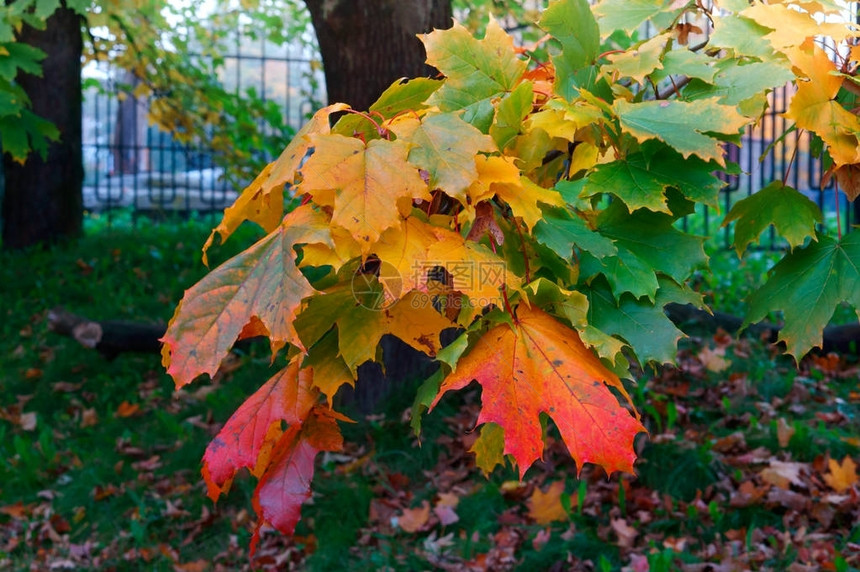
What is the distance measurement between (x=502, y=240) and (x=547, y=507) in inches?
98.4

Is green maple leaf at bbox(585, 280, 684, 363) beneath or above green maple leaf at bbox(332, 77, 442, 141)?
beneath

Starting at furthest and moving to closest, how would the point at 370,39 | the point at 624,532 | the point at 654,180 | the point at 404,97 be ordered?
the point at 370,39 → the point at 624,532 → the point at 404,97 → the point at 654,180

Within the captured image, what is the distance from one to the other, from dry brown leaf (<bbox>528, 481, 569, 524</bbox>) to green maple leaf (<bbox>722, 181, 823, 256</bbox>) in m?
2.06

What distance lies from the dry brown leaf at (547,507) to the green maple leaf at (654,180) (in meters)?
2.39

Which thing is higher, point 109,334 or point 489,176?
point 489,176

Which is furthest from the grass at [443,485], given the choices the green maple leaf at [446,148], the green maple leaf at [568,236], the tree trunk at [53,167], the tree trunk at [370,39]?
the tree trunk at [53,167]

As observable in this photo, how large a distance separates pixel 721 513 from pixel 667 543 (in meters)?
0.28

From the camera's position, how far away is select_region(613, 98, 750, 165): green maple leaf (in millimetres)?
1022

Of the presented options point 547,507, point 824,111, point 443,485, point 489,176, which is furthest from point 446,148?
point 443,485

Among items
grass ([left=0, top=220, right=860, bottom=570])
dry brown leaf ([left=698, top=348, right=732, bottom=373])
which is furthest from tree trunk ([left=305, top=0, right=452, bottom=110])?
dry brown leaf ([left=698, top=348, right=732, bottom=373])

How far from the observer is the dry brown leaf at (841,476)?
3.23 m

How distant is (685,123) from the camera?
105 centimetres

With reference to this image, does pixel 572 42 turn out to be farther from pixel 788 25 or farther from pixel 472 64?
pixel 788 25

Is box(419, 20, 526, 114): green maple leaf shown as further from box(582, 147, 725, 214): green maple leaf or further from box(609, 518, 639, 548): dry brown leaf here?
box(609, 518, 639, 548): dry brown leaf
